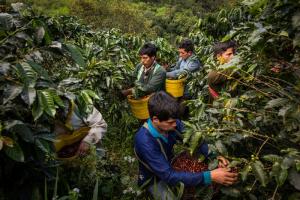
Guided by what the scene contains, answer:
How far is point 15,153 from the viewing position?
2074 mm

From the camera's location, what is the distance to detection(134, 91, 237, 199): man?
2623 mm

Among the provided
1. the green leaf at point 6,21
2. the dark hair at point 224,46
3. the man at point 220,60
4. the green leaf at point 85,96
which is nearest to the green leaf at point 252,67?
the green leaf at point 85,96

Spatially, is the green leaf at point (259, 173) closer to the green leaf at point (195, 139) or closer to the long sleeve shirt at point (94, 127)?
the green leaf at point (195, 139)

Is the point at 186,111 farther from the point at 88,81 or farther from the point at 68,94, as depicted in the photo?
the point at 68,94

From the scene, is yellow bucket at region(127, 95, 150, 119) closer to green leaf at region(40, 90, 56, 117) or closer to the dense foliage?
the dense foliage

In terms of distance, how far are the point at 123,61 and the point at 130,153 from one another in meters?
1.35

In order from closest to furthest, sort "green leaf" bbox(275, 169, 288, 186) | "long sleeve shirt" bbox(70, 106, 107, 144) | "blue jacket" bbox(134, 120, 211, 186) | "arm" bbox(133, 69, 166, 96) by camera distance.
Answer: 1. "green leaf" bbox(275, 169, 288, 186)
2. "blue jacket" bbox(134, 120, 211, 186)
3. "long sleeve shirt" bbox(70, 106, 107, 144)
4. "arm" bbox(133, 69, 166, 96)

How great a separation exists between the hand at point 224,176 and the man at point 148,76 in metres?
2.56

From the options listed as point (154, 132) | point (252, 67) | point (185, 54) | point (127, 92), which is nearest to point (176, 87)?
point (185, 54)

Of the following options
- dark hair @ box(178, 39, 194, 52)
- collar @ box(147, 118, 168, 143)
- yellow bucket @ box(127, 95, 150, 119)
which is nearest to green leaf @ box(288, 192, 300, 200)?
collar @ box(147, 118, 168, 143)

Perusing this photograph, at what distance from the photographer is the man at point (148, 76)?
4746 millimetres

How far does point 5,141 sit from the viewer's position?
6.57 ft

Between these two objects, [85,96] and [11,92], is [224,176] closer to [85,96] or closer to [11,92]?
[85,96]

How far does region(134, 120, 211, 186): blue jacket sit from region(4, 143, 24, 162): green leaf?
933mm
